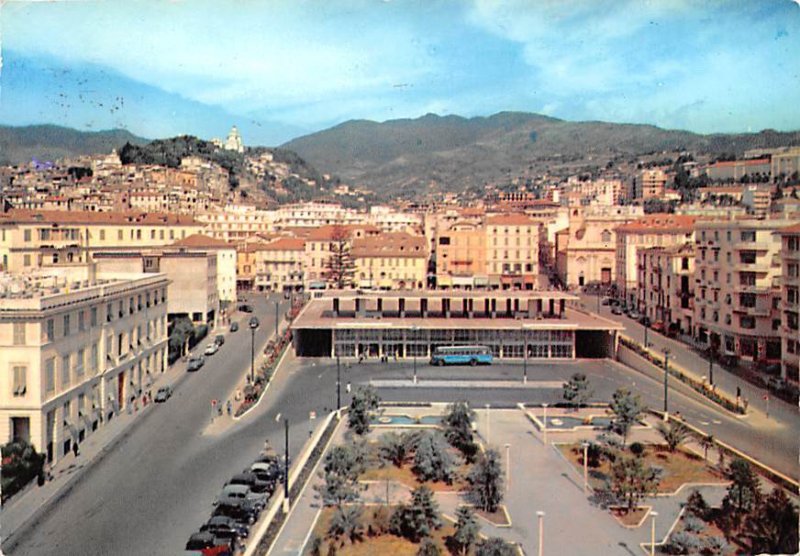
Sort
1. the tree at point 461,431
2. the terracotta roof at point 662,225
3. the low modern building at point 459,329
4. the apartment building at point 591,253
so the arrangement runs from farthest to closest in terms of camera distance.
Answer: the apartment building at point 591,253 < the terracotta roof at point 662,225 < the low modern building at point 459,329 < the tree at point 461,431

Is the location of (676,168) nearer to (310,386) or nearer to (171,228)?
(171,228)

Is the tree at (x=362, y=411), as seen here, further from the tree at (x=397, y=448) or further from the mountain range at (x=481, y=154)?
the mountain range at (x=481, y=154)


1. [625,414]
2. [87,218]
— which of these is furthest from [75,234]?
[625,414]

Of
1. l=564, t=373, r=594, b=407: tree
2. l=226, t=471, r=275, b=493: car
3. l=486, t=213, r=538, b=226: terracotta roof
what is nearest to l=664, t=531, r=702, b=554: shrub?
l=226, t=471, r=275, b=493: car

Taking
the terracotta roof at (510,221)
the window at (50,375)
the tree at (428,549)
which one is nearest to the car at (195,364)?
the window at (50,375)

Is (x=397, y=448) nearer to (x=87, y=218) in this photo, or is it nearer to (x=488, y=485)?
(x=488, y=485)

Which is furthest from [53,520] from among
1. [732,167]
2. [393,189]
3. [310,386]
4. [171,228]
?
[393,189]

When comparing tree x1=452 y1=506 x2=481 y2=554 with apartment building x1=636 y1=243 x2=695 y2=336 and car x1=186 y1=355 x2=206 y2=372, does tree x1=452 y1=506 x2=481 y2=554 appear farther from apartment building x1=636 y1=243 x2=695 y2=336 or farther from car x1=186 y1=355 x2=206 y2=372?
apartment building x1=636 y1=243 x2=695 y2=336
